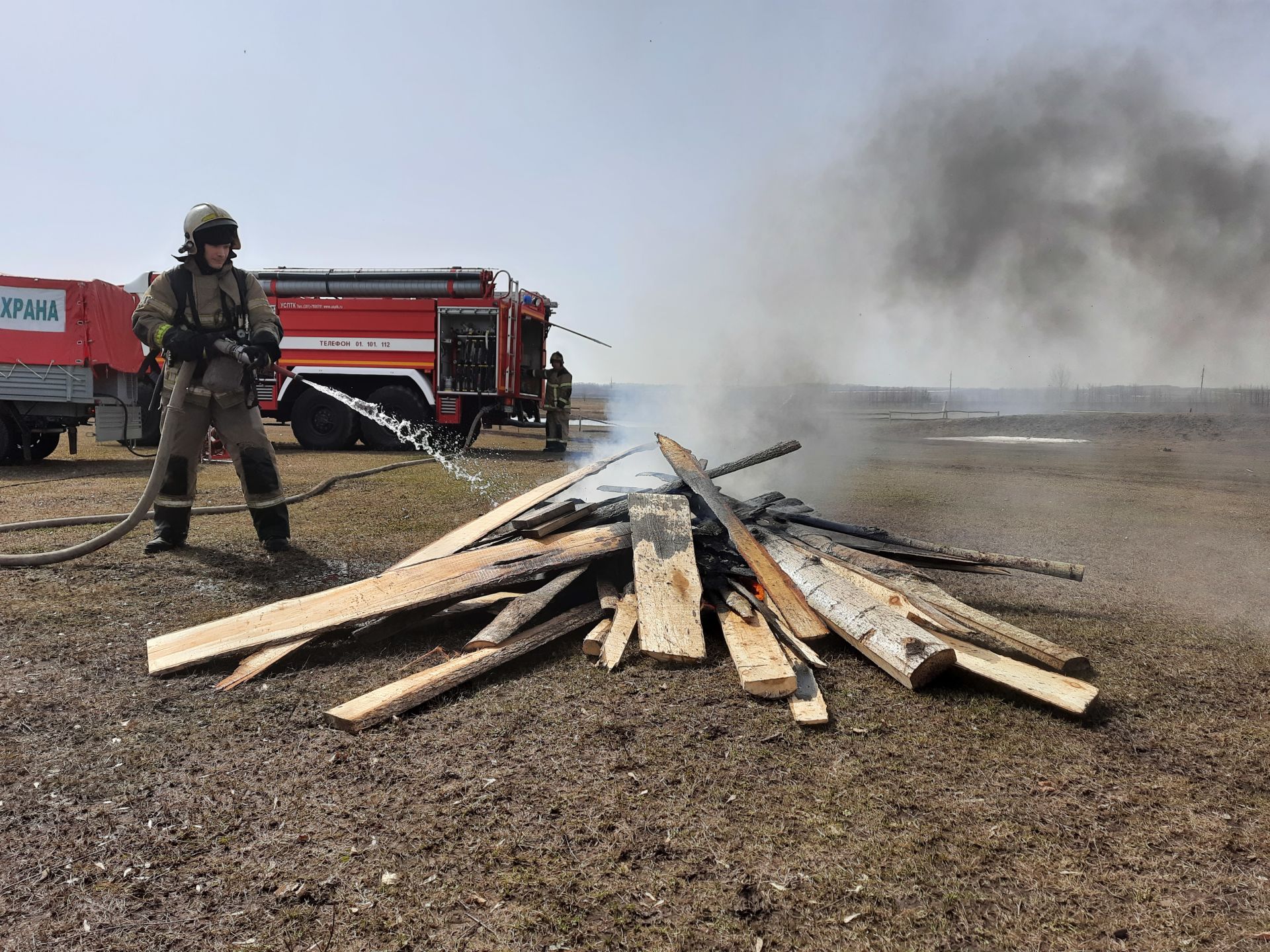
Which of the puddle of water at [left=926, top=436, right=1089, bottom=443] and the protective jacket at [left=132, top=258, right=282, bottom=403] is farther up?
the protective jacket at [left=132, top=258, right=282, bottom=403]

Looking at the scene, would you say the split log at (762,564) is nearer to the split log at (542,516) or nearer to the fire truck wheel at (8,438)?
the split log at (542,516)

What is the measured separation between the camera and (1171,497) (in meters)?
10.3

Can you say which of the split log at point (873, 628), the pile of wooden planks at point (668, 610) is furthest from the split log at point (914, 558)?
the split log at point (873, 628)

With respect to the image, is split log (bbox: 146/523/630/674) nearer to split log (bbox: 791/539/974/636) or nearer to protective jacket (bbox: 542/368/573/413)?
split log (bbox: 791/539/974/636)

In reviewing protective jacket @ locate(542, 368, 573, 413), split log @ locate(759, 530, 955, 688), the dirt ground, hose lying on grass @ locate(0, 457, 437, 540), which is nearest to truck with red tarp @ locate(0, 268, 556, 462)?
protective jacket @ locate(542, 368, 573, 413)

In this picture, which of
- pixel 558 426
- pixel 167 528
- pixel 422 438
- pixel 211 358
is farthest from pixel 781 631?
pixel 558 426

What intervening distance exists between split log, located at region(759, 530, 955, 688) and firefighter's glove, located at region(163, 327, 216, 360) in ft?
13.1

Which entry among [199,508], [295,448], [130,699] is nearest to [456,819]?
[130,699]

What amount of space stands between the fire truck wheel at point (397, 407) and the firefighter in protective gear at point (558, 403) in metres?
2.39

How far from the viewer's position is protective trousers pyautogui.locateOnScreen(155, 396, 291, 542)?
5.29 metres

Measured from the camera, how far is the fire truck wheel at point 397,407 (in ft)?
45.7

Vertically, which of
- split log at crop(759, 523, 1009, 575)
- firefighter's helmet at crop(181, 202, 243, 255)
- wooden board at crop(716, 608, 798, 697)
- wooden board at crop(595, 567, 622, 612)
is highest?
firefighter's helmet at crop(181, 202, 243, 255)

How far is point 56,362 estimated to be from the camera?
10086 millimetres

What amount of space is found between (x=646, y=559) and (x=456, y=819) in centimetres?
210
